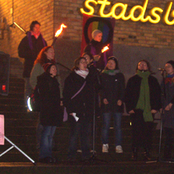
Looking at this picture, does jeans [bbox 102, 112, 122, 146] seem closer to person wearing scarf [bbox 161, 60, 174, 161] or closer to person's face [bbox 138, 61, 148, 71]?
person wearing scarf [bbox 161, 60, 174, 161]

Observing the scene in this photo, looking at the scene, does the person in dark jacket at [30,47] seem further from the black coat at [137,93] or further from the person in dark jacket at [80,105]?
the black coat at [137,93]

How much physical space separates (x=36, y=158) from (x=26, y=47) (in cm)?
303

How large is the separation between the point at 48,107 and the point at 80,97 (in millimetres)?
576

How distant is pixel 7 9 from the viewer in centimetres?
1534

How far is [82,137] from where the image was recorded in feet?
25.8

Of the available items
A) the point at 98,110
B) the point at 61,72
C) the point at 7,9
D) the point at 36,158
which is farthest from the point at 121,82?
the point at 7,9

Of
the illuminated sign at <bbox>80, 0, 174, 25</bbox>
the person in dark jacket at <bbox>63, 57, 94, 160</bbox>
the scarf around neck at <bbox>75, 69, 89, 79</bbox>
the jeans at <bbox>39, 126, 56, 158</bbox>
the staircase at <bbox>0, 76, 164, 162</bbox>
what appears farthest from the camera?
the illuminated sign at <bbox>80, 0, 174, 25</bbox>

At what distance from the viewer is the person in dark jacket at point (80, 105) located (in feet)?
25.6

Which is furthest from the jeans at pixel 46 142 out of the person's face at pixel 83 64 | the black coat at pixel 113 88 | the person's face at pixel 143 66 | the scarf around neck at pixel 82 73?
the person's face at pixel 143 66

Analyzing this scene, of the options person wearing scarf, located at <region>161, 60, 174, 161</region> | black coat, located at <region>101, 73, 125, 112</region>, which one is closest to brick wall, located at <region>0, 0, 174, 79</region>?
black coat, located at <region>101, 73, 125, 112</region>

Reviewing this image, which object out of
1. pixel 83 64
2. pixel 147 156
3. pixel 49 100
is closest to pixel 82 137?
pixel 49 100

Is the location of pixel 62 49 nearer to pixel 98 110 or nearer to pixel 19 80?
pixel 19 80

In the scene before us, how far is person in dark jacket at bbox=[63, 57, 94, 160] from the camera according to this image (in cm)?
782

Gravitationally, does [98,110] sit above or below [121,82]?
below
